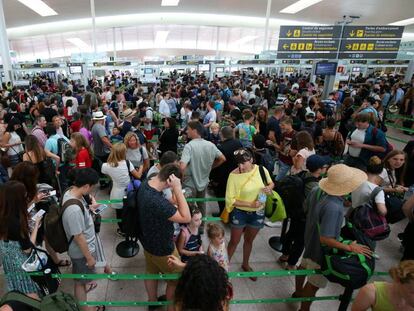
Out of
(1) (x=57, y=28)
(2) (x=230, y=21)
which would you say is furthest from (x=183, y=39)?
(1) (x=57, y=28)

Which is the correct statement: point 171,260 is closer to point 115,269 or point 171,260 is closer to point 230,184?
point 230,184

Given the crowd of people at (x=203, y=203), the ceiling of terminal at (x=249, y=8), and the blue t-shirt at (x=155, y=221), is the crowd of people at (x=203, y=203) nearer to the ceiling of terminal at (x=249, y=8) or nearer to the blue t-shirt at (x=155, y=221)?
the blue t-shirt at (x=155, y=221)

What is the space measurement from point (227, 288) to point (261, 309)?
6.30 feet

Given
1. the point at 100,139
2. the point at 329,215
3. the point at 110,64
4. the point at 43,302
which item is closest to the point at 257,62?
the point at 110,64

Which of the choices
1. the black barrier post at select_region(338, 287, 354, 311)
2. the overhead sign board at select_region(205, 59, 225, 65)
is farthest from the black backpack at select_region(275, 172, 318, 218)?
the overhead sign board at select_region(205, 59, 225, 65)

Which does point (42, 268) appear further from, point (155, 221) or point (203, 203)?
point (203, 203)

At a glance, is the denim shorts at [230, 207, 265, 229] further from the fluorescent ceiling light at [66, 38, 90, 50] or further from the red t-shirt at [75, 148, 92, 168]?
the fluorescent ceiling light at [66, 38, 90, 50]

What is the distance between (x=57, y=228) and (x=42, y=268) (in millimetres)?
348

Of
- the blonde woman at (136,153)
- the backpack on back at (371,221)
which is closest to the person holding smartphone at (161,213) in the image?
the backpack on back at (371,221)

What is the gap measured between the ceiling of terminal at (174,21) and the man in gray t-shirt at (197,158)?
16249 mm

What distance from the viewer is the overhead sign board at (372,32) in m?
11.1

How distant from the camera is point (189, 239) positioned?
3.01m

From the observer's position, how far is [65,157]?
15.2ft

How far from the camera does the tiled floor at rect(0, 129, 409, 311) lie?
3189 millimetres
